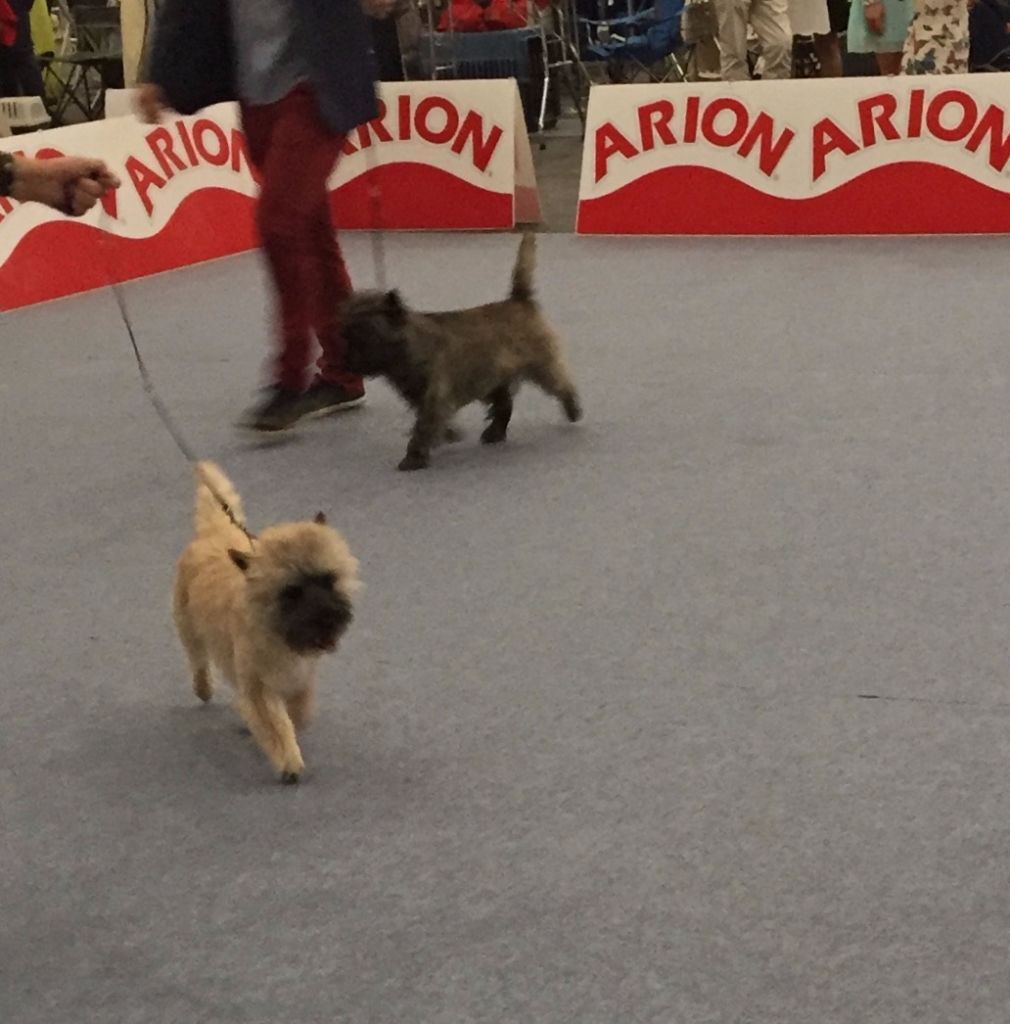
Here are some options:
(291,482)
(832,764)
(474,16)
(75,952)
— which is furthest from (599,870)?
(474,16)

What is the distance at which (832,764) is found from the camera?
2121mm

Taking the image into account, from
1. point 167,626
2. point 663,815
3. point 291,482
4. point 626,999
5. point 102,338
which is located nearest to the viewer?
point 626,999

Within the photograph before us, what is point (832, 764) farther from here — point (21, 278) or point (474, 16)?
point (474, 16)

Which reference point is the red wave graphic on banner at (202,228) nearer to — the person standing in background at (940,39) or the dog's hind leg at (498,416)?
the dog's hind leg at (498,416)

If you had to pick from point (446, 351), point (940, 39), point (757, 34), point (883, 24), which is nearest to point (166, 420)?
point (446, 351)

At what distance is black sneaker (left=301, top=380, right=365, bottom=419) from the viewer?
154 inches

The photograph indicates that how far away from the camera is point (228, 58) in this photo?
3.75m

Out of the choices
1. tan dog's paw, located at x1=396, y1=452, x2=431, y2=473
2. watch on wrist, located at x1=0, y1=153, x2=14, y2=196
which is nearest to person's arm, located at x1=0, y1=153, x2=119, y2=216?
watch on wrist, located at x1=0, y1=153, x2=14, y2=196

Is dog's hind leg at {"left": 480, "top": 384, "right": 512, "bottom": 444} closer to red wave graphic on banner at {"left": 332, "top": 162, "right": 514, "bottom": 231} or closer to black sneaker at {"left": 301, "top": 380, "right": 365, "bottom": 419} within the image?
black sneaker at {"left": 301, "top": 380, "right": 365, "bottom": 419}

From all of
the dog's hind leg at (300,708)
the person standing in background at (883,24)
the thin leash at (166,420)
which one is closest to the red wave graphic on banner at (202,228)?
the thin leash at (166,420)

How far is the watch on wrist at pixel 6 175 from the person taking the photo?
6.93 feet

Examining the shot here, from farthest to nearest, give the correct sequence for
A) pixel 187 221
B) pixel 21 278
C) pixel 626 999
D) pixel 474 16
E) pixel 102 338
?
pixel 474 16 < pixel 187 221 < pixel 21 278 < pixel 102 338 < pixel 626 999

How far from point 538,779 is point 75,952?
65 cm

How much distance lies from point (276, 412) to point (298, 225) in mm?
456
